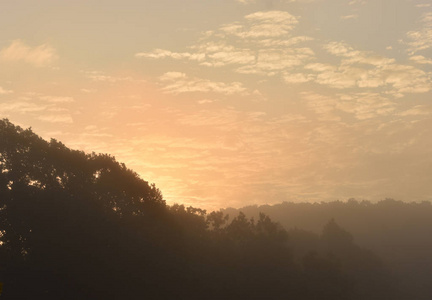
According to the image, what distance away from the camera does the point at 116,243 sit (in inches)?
1714

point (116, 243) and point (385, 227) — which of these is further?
point (385, 227)

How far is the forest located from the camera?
4031 centimetres

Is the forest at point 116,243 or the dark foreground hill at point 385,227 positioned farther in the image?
the dark foreground hill at point 385,227

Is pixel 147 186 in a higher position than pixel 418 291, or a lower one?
higher

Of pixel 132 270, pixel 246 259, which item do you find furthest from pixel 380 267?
pixel 132 270

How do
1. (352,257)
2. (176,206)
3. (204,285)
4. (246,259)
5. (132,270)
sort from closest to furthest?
1. (132,270)
2. (204,285)
3. (246,259)
4. (176,206)
5. (352,257)

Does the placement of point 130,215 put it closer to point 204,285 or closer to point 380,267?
point 204,285

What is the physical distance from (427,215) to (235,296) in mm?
144953

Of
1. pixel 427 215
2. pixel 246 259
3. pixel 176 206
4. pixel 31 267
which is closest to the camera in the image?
pixel 31 267

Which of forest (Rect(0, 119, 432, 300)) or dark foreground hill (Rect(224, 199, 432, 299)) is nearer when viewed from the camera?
forest (Rect(0, 119, 432, 300))

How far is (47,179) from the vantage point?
46.9 meters

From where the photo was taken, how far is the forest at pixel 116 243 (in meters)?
40.3

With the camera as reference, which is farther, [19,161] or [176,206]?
[176,206]

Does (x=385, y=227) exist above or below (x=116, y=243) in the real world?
above
